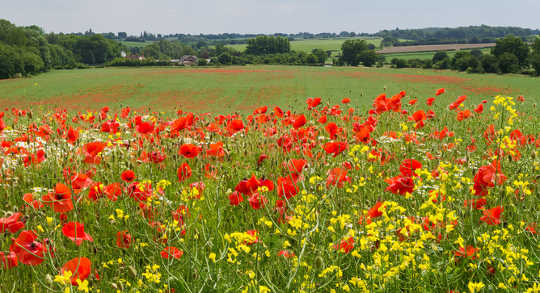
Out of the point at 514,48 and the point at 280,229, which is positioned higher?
the point at 514,48

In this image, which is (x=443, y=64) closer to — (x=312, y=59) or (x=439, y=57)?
(x=439, y=57)

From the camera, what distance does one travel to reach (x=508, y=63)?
2454 inches

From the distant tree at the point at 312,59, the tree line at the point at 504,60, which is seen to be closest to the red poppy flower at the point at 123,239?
the tree line at the point at 504,60

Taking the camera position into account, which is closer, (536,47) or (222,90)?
(222,90)

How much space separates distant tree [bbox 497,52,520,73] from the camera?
6188 centimetres

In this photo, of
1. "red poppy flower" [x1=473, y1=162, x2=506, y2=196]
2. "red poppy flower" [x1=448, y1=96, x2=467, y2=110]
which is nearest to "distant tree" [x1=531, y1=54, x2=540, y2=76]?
"red poppy flower" [x1=448, y1=96, x2=467, y2=110]

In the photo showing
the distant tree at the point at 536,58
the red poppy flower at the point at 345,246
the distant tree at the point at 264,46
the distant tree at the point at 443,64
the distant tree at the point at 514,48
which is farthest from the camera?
the distant tree at the point at 264,46

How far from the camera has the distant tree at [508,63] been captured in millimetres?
61875

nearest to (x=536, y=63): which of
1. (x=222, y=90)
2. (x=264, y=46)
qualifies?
(x=222, y=90)

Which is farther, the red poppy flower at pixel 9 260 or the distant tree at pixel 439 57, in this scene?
the distant tree at pixel 439 57

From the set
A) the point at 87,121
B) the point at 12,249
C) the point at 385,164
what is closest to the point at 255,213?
the point at 385,164

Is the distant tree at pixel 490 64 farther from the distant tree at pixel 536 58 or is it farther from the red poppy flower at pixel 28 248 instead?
the red poppy flower at pixel 28 248

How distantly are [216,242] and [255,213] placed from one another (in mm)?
561

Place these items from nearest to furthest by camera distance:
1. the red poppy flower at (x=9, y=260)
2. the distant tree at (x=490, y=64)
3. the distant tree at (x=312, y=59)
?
the red poppy flower at (x=9, y=260) < the distant tree at (x=490, y=64) < the distant tree at (x=312, y=59)
